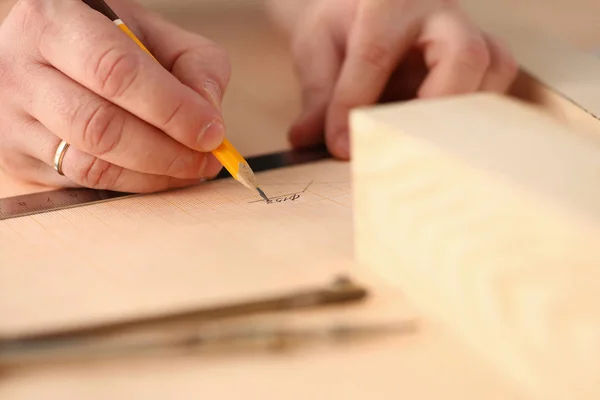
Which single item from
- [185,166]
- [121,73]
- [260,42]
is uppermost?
[121,73]

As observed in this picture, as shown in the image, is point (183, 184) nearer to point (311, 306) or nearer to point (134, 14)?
point (134, 14)

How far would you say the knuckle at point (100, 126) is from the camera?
30.1 inches

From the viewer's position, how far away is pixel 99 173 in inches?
31.9

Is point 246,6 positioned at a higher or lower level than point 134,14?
lower

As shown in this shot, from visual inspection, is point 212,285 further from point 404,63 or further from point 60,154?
point 404,63

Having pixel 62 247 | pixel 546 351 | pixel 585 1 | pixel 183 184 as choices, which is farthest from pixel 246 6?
pixel 546 351

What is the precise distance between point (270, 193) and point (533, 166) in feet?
1.37

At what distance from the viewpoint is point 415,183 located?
1.53 ft

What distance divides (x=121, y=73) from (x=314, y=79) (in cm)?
48

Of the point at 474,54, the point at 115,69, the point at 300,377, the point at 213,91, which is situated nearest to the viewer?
the point at 300,377

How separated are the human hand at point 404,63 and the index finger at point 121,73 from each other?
254 mm

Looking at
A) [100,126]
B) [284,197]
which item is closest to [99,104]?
[100,126]

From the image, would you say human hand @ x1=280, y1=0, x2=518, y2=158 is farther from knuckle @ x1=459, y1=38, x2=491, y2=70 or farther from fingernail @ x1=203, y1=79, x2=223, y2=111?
fingernail @ x1=203, y1=79, x2=223, y2=111

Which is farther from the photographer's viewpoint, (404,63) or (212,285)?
(404,63)
